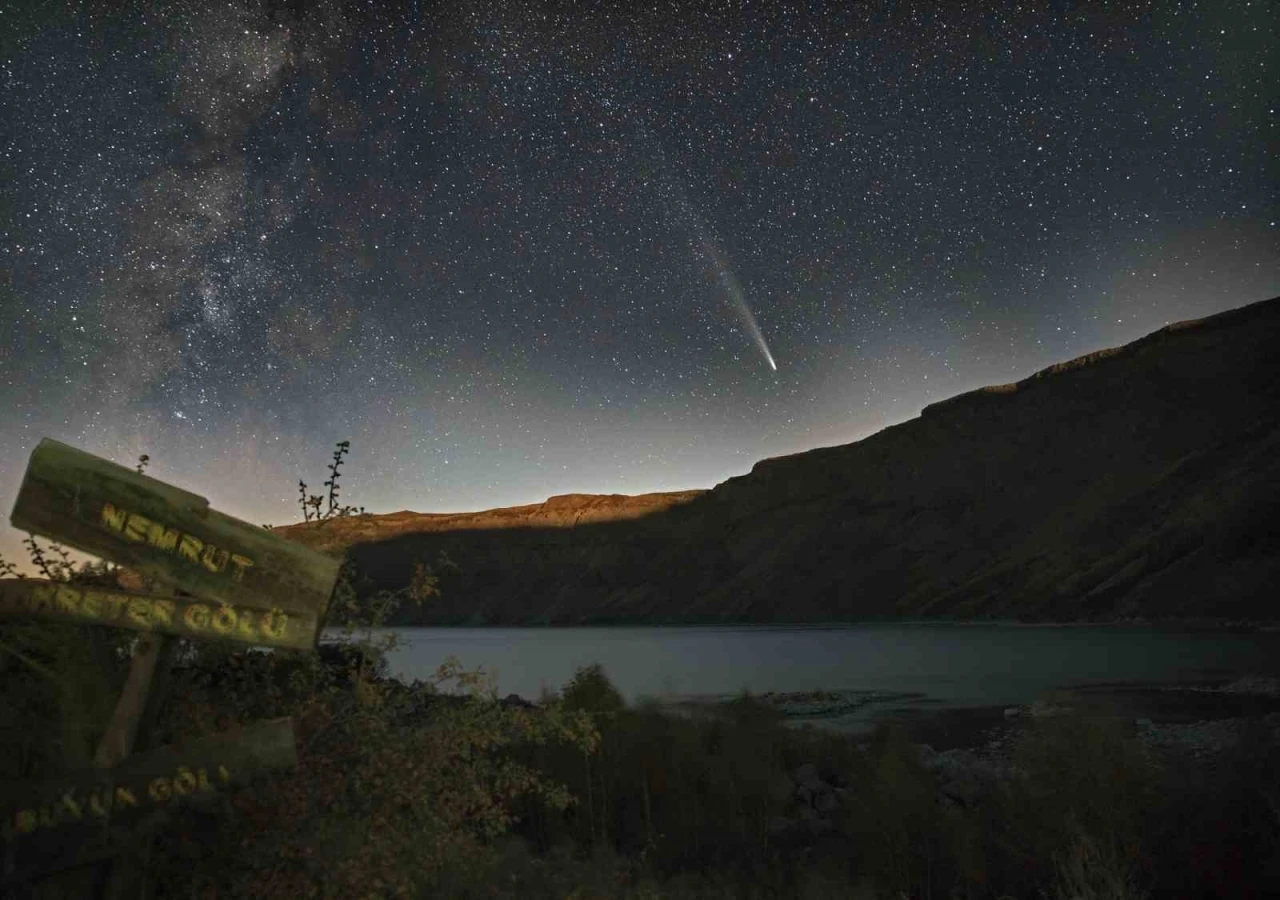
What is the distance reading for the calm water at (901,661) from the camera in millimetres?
61250

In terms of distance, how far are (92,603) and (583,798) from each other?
50.6 feet

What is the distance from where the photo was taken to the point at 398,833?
5.26m

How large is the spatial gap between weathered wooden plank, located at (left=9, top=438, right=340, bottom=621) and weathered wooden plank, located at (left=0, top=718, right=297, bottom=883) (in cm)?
72

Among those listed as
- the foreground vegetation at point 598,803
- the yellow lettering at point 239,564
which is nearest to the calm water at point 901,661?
the foreground vegetation at point 598,803

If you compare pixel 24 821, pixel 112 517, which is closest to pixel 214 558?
pixel 112 517

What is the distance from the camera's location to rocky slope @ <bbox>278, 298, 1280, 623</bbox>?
350 feet

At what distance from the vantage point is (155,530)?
399cm

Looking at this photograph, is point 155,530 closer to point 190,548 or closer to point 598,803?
point 190,548

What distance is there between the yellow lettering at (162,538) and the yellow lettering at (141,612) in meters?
0.25

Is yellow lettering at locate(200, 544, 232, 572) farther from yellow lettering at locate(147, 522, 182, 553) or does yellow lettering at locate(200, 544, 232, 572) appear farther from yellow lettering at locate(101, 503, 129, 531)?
yellow lettering at locate(101, 503, 129, 531)

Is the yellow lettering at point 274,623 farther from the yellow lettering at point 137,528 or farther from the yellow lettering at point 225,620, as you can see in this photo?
the yellow lettering at point 137,528

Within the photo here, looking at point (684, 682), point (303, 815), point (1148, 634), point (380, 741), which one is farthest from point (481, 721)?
point (1148, 634)

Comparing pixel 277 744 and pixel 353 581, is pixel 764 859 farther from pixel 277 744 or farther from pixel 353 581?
pixel 277 744

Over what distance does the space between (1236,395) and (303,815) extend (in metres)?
167
